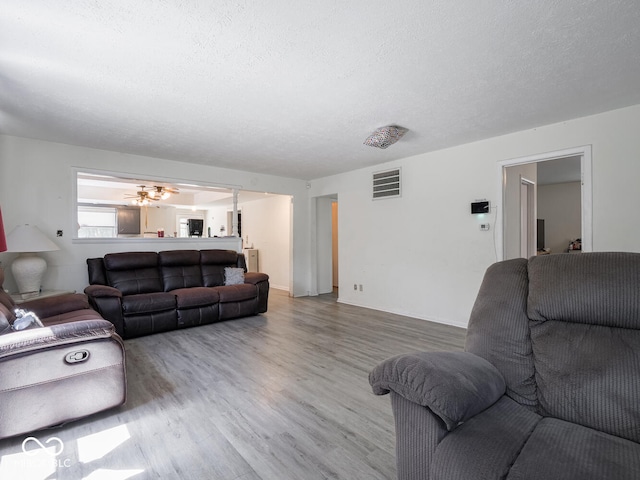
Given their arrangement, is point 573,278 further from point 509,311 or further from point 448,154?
point 448,154

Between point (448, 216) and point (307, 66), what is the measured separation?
9.70 feet

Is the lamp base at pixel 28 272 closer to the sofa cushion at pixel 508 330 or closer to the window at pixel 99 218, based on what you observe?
the sofa cushion at pixel 508 330

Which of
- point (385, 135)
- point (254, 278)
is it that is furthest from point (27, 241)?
point (385, 135)

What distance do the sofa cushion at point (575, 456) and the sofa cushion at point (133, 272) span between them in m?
4.50

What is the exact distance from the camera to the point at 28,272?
3439 millimetres

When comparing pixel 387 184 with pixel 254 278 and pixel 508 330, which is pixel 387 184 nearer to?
pixel 254 278

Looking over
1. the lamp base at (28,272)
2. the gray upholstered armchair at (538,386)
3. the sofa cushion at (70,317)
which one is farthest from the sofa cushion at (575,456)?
the lamp base at (28,272)

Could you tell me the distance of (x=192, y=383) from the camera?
2541mm

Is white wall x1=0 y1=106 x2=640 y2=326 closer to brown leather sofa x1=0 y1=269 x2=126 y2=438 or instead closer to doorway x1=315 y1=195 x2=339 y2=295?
doorway x1=315 y1=195 x2=339 y2=295

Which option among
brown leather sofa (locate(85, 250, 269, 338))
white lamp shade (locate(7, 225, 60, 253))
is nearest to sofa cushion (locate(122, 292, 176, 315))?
brown leather sofa (locate(85, 250, 269, 338))

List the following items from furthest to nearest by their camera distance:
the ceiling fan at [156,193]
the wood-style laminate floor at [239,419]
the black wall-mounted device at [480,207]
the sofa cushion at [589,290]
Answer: the ceiling fan at [156,193]
the black wall-mounted device at [480,207]
the wood-style laminate floor at [239,419]
the sofa cushion at [589,290]

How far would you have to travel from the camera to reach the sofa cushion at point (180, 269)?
4551 millimetres

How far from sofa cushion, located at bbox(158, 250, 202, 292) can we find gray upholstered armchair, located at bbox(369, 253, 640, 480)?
402 centimetres

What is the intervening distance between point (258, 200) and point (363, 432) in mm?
6733
